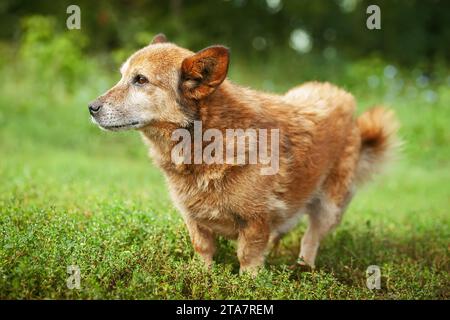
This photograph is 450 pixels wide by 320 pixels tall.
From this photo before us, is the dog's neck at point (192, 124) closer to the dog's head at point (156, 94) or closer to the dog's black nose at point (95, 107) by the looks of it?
the dog's head at point (156, 94)

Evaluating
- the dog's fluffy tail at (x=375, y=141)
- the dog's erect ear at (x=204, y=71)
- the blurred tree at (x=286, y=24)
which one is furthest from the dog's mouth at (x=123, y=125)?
the blurred tree at (x=286, y=24)

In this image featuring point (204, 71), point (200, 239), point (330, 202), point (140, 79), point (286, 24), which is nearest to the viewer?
point (204, 71)

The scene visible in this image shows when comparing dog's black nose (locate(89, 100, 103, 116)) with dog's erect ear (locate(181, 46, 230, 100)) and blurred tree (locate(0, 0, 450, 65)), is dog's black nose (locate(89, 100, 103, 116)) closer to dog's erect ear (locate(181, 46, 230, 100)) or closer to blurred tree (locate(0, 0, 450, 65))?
dog's erect ear (locate(181, 46, 230, 100))

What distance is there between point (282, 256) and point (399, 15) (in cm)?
1376

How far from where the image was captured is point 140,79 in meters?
4.37

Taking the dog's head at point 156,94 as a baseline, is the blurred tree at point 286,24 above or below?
above

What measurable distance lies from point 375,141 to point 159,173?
4367 millimetres

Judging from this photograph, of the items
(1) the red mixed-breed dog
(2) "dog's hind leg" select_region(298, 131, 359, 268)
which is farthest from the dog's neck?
(2) "dog's hind leg" select_region(298, 131, 359, 268)

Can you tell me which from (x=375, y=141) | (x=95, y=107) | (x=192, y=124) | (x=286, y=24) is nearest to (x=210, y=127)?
(x=192, y=124)

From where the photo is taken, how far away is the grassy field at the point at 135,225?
3.86 meters

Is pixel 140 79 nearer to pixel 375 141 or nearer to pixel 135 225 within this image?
pixel 135 225

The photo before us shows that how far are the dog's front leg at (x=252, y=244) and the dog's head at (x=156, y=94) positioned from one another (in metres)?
0.91

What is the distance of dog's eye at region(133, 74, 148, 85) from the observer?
436 centimetres

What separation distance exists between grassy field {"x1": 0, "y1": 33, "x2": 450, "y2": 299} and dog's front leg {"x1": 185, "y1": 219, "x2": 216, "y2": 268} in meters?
0.13
